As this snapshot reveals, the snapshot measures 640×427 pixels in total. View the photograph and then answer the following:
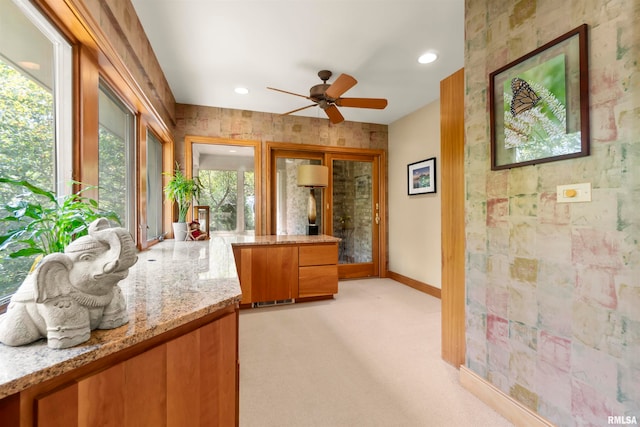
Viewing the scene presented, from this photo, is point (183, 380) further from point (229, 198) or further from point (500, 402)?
point (229, 198)

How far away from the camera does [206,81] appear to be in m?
3.15

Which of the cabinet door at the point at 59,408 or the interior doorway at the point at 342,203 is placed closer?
the cabinet door at the point at 59,408

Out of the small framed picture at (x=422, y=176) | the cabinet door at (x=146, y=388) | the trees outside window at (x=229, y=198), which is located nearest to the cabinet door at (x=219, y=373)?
the cabinet door at (x=146, y=388)

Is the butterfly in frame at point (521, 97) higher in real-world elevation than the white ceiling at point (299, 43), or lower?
lower

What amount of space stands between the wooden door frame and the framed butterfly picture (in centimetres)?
295

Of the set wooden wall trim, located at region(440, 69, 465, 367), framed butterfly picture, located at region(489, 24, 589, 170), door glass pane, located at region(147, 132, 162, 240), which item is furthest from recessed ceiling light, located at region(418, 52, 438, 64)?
door glass pane, located at region(147, 132, 162, 240)

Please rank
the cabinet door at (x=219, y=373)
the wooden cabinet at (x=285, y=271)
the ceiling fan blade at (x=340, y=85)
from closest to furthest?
the cabinet door at (x=219, y=373) → the ceiling fan blade at (x=340, y=85) → the wooden cabinet at (x=285, y=271)

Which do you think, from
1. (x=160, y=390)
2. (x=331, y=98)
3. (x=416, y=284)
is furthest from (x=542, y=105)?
(x=416, y=284)

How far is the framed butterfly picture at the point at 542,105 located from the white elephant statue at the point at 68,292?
175 centimetres

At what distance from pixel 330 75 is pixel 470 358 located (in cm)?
274

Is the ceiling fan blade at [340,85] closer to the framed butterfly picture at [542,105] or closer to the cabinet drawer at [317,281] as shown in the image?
the framed butterfly picture at [542,105]

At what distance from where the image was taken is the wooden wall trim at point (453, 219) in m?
1.98

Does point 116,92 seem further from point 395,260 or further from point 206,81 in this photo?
point 395,260

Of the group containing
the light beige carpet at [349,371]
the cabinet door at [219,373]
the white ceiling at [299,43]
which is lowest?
the light beige carpet at [349,371]
